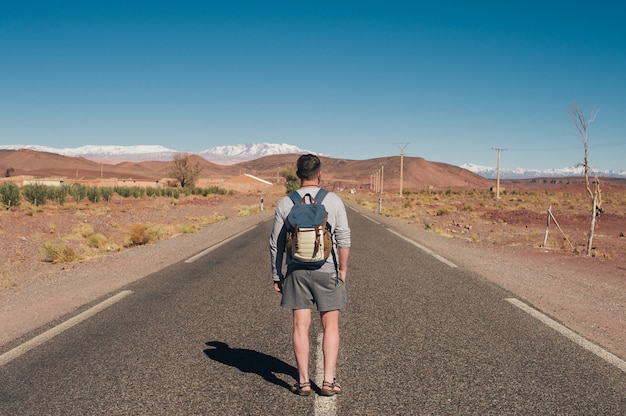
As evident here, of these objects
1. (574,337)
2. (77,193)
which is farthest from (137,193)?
(574,337)

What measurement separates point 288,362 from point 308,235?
1708mm

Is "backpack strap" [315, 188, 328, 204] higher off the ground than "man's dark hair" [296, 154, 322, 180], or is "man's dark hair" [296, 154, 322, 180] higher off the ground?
"man's dark hair" [296, 154, 322, 180]

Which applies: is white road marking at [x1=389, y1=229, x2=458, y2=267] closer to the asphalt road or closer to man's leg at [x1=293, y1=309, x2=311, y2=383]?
the asphalt road

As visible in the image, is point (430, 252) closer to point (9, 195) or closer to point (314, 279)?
point (314, 279)

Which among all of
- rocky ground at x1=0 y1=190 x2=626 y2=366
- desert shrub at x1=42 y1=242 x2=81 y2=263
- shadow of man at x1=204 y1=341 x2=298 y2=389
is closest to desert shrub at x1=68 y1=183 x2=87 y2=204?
rocky ground at x1=0 y1=190 x2=626 y2=366

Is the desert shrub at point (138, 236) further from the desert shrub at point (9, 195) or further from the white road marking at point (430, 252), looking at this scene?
the desert shrub at point (9, 195)

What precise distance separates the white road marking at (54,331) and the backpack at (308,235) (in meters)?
3.15

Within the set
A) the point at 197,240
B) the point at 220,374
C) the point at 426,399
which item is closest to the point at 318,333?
the point at 220,374

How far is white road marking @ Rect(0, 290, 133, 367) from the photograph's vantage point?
16.1ft

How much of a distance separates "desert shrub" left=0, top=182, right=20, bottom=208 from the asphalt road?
111ft

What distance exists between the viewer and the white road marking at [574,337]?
4.78 metres

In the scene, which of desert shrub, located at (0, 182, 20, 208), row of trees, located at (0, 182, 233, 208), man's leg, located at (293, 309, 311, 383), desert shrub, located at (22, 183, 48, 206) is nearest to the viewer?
man's leg, located at (293, 309, 311, 383)

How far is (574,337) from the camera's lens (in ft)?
18.1

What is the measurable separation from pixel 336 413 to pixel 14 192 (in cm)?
3965
